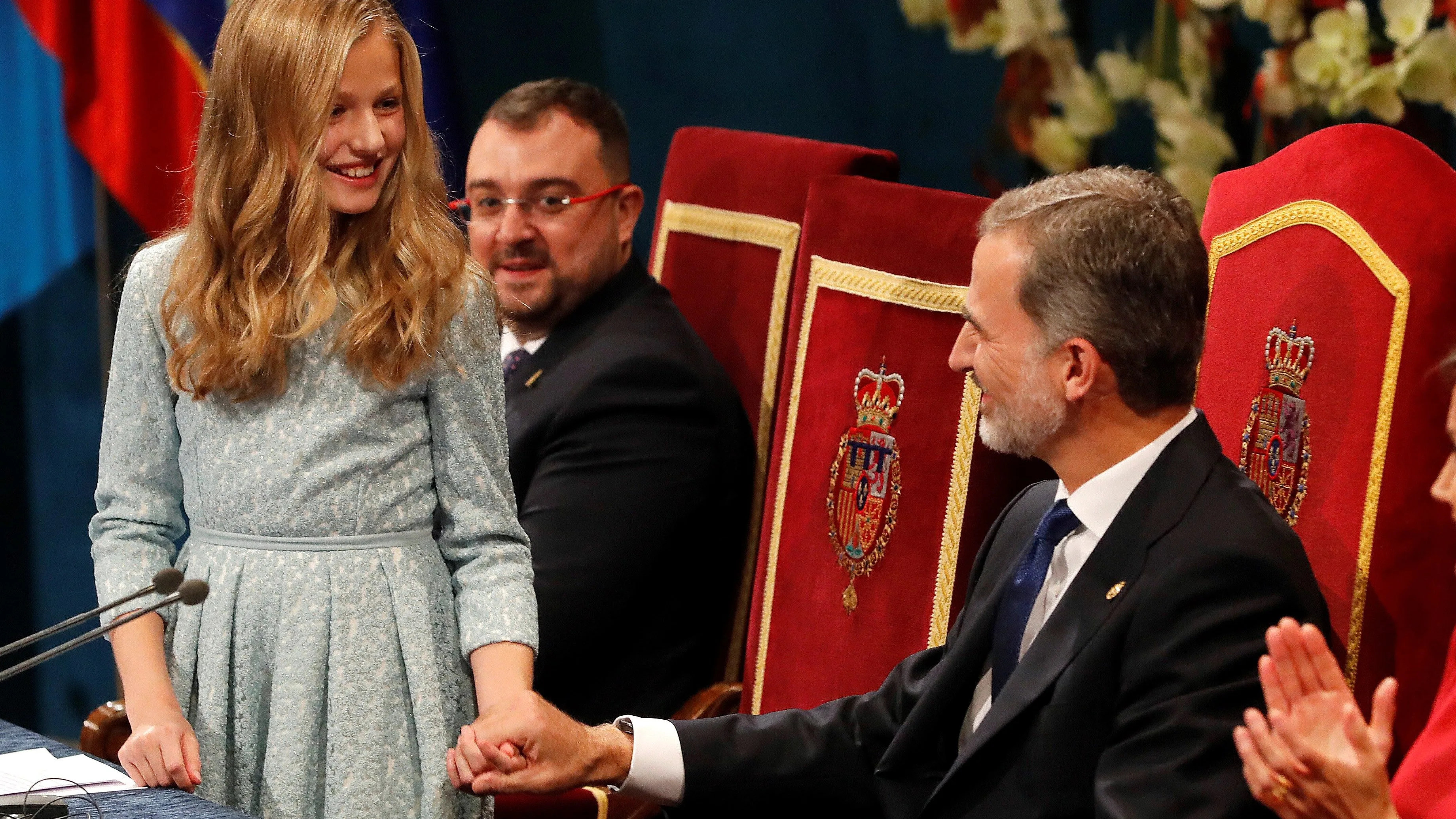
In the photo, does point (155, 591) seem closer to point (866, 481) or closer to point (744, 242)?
point (866, 481)

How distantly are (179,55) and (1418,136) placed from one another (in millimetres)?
2764

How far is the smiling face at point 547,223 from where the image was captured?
3.02 meters

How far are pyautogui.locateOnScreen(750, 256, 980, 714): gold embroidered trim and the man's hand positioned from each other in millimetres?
576

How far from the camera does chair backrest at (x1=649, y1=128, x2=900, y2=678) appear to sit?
277 centimetres

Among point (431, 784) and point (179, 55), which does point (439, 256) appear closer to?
point (431, 784)

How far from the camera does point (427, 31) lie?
12.9ft

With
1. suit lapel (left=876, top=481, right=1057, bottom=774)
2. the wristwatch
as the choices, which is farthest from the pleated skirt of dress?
suit lapel (left=876, top=481, right=1057, bottom=774)

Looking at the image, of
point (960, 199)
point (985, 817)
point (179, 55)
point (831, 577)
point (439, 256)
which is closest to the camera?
point (985, 817)

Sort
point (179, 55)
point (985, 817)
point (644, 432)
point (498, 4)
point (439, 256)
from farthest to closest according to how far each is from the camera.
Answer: point (498, 4)
point (179, 55)
point (644, 432)
point (439, 256)
point (985, 817)

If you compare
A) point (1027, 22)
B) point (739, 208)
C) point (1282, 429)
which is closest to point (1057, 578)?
point (1282, 429)

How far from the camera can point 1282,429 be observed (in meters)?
1.83

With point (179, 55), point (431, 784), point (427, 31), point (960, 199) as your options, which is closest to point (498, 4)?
point (427, 31)

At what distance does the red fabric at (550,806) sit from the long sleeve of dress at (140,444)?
633 millimetres

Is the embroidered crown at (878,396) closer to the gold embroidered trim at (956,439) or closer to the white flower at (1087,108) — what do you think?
the gold embroidered trim at (956,439)
